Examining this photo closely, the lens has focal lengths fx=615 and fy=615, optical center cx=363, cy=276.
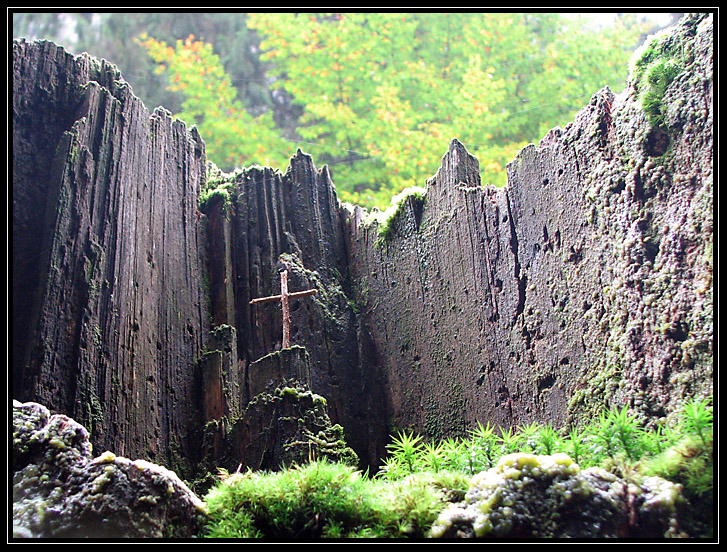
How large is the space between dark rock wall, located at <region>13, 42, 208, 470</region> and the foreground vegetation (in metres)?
1.94

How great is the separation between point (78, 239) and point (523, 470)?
4.60m

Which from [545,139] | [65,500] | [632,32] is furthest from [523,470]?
[632,32]

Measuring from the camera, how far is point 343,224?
8.66m

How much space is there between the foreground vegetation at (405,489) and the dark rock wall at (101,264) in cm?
194

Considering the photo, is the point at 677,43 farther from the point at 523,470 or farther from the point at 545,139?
the point at 523,470

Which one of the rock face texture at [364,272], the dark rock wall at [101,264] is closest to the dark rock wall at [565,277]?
the rock face texture at [364,272]

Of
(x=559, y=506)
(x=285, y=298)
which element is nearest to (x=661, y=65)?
(x=559, y=506)

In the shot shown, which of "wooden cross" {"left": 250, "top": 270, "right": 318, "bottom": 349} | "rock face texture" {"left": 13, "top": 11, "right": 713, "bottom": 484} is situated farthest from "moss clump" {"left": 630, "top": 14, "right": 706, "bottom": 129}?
"wooden cross" {"left": 250, "top": 270, "right": 318, "bottom": 349}

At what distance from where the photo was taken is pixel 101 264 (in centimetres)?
612

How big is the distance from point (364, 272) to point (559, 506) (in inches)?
187

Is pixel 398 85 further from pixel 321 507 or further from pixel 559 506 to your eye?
pixel 559 506

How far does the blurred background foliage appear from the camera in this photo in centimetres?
1259

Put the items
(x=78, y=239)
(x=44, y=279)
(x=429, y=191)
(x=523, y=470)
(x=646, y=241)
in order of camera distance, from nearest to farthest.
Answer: (x=523, y=470) → (x=646, y=241) → (x=44, y=279) → (x=78, y=239) → (x=429, y=191)

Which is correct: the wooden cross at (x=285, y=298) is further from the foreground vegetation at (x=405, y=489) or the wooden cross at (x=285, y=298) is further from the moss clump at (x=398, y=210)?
the foreground vegetation at (x=405, y=489)
